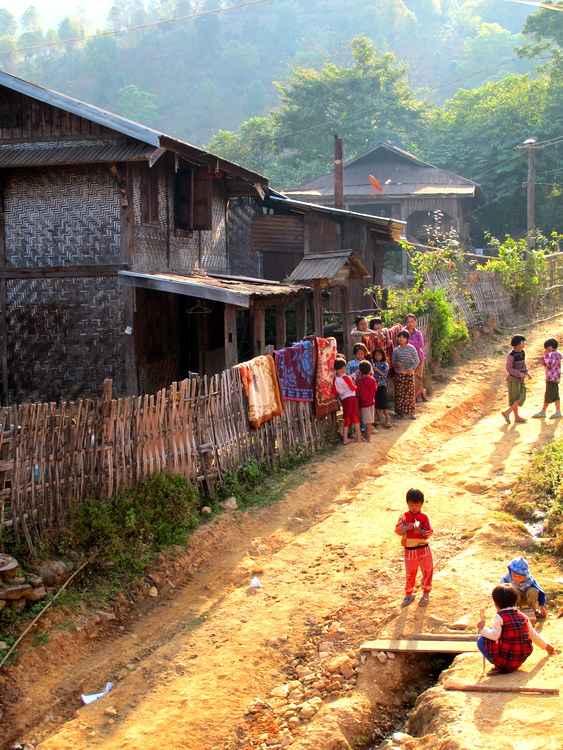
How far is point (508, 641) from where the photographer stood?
16.1 feet

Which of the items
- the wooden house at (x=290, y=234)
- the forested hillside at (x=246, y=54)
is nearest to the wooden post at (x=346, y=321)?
the wooden house at (x=290, y=234)

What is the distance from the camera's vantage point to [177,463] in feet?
27.2

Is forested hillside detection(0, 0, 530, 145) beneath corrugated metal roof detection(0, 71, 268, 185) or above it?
above

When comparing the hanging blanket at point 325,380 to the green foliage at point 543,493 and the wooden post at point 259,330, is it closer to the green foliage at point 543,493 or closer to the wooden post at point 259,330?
the wooden post at point 259,330

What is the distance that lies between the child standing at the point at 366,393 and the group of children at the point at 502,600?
4976 mm

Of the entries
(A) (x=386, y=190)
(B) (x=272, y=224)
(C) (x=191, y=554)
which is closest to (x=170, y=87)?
(A) (x=386, y=190)

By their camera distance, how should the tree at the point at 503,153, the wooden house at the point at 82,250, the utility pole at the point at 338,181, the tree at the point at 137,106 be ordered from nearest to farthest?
1. the wooden house at the point at 82,250
2. the utility pole at the point at 338,181
3. the tree at the point at 503,153
4. the tree at the point at 137,106

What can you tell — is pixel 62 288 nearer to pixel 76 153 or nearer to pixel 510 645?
pixel 76 153

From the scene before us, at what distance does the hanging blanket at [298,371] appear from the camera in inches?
408

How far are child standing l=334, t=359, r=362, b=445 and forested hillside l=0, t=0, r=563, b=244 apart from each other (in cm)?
2258

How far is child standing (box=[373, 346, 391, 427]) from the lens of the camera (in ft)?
39.3

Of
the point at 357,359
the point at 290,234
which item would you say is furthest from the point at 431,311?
the point at 357,359

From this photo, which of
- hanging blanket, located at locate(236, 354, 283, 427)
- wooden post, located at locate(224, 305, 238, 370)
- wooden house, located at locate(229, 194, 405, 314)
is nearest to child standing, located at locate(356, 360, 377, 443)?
hanging blanket, located at locate(236, 354, 283, 427)

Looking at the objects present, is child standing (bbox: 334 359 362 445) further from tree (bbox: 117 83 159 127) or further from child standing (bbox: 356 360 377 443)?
tree (bbox: 117 83 159 127)
